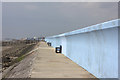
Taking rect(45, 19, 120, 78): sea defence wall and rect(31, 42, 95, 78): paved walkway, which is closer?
rect(45, 19, 120, 78): sea defence wall

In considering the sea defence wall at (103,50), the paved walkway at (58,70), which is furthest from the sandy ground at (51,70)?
the sea defence wall at (103,50)

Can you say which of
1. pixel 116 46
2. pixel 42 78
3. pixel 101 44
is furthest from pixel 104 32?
pixel 42 78

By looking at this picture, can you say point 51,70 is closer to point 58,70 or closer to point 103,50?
point 58,70

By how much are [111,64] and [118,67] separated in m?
0.42

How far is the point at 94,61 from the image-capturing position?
638 centimetres

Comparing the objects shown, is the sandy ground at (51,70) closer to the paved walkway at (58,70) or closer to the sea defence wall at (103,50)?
the paved walkway at (58,70)

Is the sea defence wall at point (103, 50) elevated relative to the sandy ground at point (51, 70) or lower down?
elevated

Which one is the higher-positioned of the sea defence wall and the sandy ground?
the sea defence wall

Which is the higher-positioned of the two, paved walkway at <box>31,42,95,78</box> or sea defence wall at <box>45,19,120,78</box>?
sea defence wall at <box>45,19,120,78</box>

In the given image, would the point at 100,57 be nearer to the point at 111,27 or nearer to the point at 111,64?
the point at 111,64

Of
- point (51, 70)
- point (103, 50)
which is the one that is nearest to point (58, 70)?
point (51, 70)

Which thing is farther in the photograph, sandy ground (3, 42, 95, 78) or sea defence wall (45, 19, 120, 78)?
sandy ground (3, 42, 95, 78)

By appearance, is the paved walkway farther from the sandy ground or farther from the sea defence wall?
the sea defence wall

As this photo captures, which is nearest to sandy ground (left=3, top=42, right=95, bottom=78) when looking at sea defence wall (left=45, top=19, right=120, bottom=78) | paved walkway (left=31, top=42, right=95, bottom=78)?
paved walkway (left=31, top=42, right=95, bottom=78)
